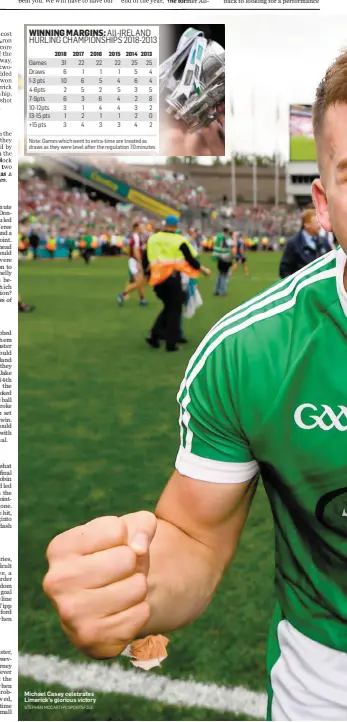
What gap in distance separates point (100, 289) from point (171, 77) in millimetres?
9838

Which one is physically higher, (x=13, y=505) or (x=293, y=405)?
(x=293, y=405)

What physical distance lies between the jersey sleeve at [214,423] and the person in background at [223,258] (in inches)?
386

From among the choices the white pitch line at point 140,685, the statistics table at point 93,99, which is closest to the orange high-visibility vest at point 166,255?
the statistics table at point 93,99

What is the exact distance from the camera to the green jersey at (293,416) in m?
0.98

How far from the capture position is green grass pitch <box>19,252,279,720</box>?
2.01m

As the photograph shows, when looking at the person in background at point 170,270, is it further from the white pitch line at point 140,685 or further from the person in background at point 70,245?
the person in background at point 70,245

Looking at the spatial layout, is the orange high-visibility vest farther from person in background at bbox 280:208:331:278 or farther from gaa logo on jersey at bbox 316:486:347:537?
gaa logo on jersey at bbox 316:486:347:537

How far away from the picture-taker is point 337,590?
1.03 m

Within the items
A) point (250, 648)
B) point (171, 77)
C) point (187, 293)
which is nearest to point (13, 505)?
point (250, 648)

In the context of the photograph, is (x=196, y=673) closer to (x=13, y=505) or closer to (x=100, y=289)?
(x=13, y=505)

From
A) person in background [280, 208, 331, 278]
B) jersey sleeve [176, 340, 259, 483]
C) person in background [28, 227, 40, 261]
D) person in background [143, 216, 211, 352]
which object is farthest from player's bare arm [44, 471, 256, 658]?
person in background [28, 227, 40, 261]

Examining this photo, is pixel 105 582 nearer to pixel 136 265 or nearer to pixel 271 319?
pixel 271 319

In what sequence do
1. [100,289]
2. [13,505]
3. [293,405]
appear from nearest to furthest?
[293,405]
[13,505]
[100,289]
